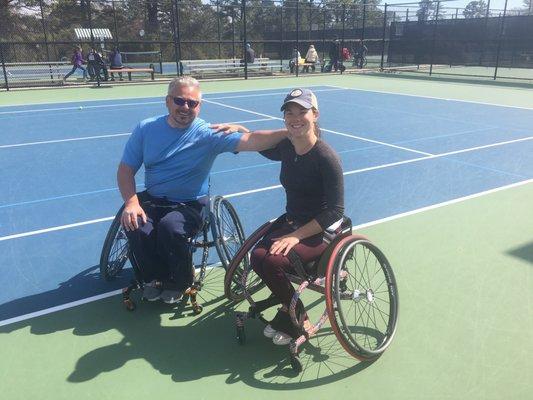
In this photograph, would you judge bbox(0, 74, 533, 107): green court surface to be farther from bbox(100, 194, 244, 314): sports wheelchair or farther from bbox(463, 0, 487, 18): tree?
bbox(100, 194, 244, 314): sports wheelchair

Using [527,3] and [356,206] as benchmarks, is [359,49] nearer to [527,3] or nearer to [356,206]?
[527,3]

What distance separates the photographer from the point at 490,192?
5.59 meters

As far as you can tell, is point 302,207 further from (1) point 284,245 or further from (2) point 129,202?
(2) point 129,202

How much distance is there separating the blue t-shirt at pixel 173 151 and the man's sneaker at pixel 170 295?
630mm

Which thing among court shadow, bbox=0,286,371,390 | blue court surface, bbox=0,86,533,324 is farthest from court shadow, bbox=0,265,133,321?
court shadow, bbox=0,286,371,390

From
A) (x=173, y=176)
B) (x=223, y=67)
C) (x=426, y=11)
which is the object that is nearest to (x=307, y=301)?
(x=173, y=176)

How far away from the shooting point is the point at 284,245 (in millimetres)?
2629

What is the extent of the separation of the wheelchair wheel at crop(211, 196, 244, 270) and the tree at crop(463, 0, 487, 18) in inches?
930

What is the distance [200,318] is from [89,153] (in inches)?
206

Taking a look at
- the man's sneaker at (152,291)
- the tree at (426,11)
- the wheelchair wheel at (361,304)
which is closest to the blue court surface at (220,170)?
the man's sneaker at (152,291)

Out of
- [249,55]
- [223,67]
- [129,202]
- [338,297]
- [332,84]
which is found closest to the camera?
[338,297]

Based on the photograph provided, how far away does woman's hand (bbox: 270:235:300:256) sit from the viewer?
2604mm

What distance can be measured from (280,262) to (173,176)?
1124 millimetres

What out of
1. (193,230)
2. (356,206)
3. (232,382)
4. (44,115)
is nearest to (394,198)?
(356,206)
